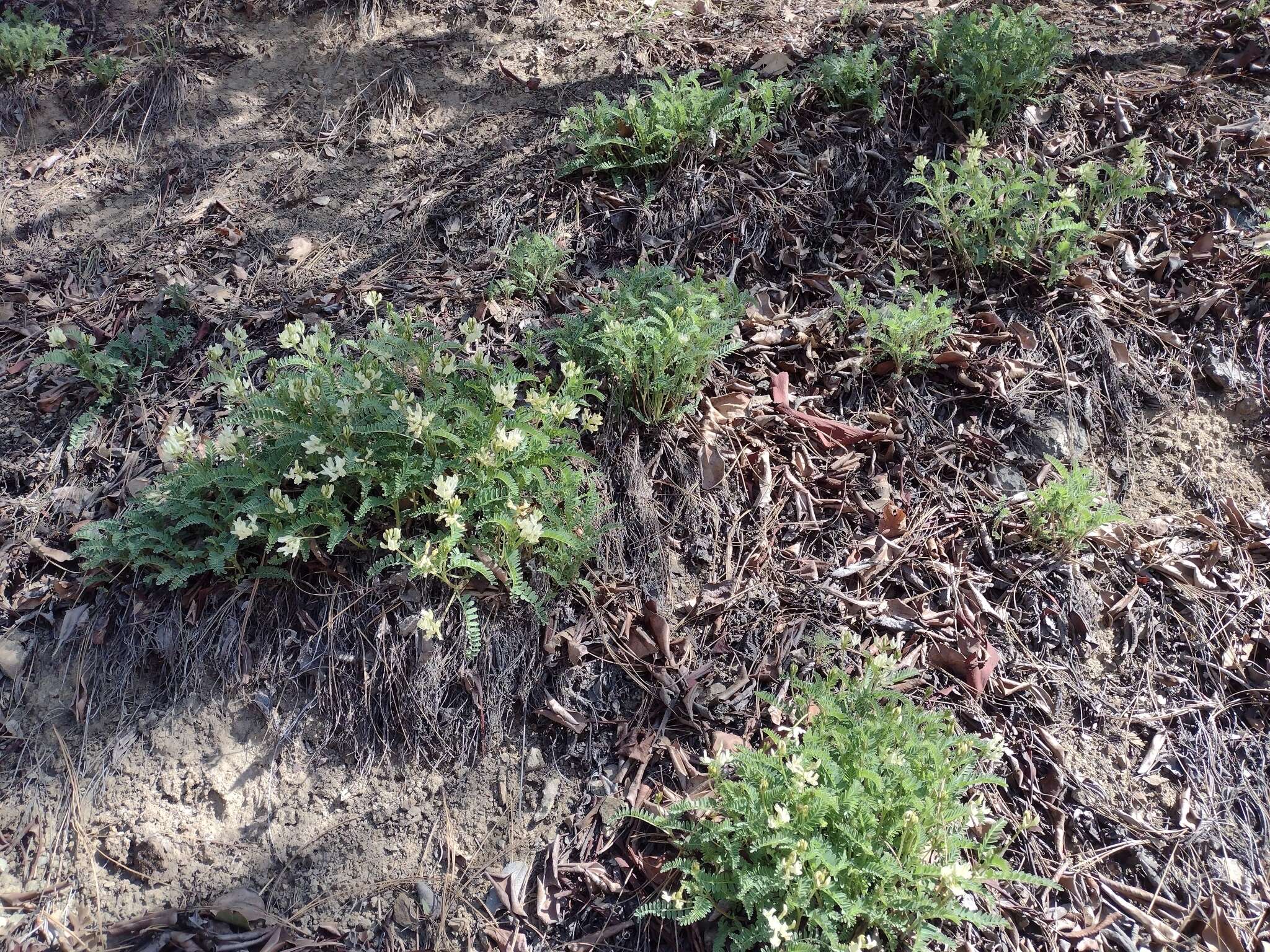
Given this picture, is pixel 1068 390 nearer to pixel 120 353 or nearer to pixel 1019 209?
pixel 1019 209

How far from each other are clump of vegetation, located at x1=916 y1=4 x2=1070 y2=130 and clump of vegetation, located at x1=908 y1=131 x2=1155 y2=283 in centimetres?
35

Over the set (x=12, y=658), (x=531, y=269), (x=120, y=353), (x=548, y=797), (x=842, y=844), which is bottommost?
(x=548, y=797)

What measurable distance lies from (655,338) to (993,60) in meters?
2.17

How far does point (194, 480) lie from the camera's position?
268cm

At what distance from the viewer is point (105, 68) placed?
424 cm

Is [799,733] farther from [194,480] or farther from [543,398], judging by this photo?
[194,480]

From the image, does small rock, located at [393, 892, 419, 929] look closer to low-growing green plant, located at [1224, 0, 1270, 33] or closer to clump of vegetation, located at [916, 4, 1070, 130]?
clump of vegetation, located at [916, 4, 1070, 130]

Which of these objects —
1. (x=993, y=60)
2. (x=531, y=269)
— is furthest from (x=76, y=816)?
(x=993, y=60)

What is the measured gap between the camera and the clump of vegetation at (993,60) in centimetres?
378

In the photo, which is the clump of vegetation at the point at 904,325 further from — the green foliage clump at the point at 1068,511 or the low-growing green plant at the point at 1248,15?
the low-growing green plant at the point at 1248,15

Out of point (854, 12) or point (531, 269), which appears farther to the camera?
point (854, 12)

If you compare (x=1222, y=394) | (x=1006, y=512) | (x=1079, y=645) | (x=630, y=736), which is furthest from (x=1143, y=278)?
(x=630, y=736)

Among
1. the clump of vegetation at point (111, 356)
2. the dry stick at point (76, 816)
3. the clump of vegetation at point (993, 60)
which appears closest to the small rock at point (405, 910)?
the dry stick at point (76, 816)

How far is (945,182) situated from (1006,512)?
1.44m
